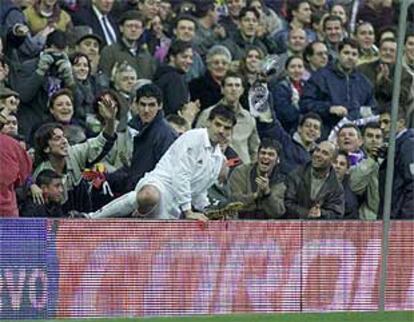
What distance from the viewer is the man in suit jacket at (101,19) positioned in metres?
9.04

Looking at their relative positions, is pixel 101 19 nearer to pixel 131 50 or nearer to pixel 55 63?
pixel 131 50

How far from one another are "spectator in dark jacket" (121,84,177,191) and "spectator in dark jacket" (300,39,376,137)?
4.91 ft

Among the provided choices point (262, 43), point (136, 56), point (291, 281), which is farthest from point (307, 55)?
point (291, 281)

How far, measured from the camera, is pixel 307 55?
385 inches

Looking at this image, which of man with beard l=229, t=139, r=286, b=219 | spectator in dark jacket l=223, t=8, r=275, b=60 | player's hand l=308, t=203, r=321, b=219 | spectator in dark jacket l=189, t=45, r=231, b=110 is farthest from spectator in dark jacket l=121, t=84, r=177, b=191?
player's hand l=308, t=203, r=321, b=219

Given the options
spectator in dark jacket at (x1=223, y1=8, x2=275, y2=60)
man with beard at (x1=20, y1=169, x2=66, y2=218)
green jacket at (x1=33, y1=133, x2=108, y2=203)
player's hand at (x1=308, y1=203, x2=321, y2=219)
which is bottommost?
player's hand at (x1=308, y1=203, x2=321, y2=219)

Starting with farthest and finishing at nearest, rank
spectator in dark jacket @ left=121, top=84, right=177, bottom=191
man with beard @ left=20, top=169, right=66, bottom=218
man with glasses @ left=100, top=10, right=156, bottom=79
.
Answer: man with glasses @ left=100, top=10, right=156, bottom=79 < spectator in dark jacket @ left=121, top=84, right=177, bottom=191 < man with beard @ left=20, top=169, right=66, bottom=218

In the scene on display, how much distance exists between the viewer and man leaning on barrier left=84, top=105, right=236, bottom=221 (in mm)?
8555

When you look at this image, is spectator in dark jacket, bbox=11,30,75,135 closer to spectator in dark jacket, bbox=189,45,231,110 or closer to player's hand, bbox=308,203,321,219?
spectator in dark jacket, bbox=189,45,231,110

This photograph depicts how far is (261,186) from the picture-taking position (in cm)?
909

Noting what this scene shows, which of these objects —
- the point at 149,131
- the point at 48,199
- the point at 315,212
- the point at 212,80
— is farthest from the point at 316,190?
the point at 48,199

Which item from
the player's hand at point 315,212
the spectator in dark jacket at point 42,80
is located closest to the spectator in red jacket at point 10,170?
the spectator in dark jacket at point 42,80

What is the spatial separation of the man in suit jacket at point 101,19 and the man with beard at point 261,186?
168 cm

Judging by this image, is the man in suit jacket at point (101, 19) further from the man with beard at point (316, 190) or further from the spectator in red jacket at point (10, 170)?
the man with beard at point (316, 190)
